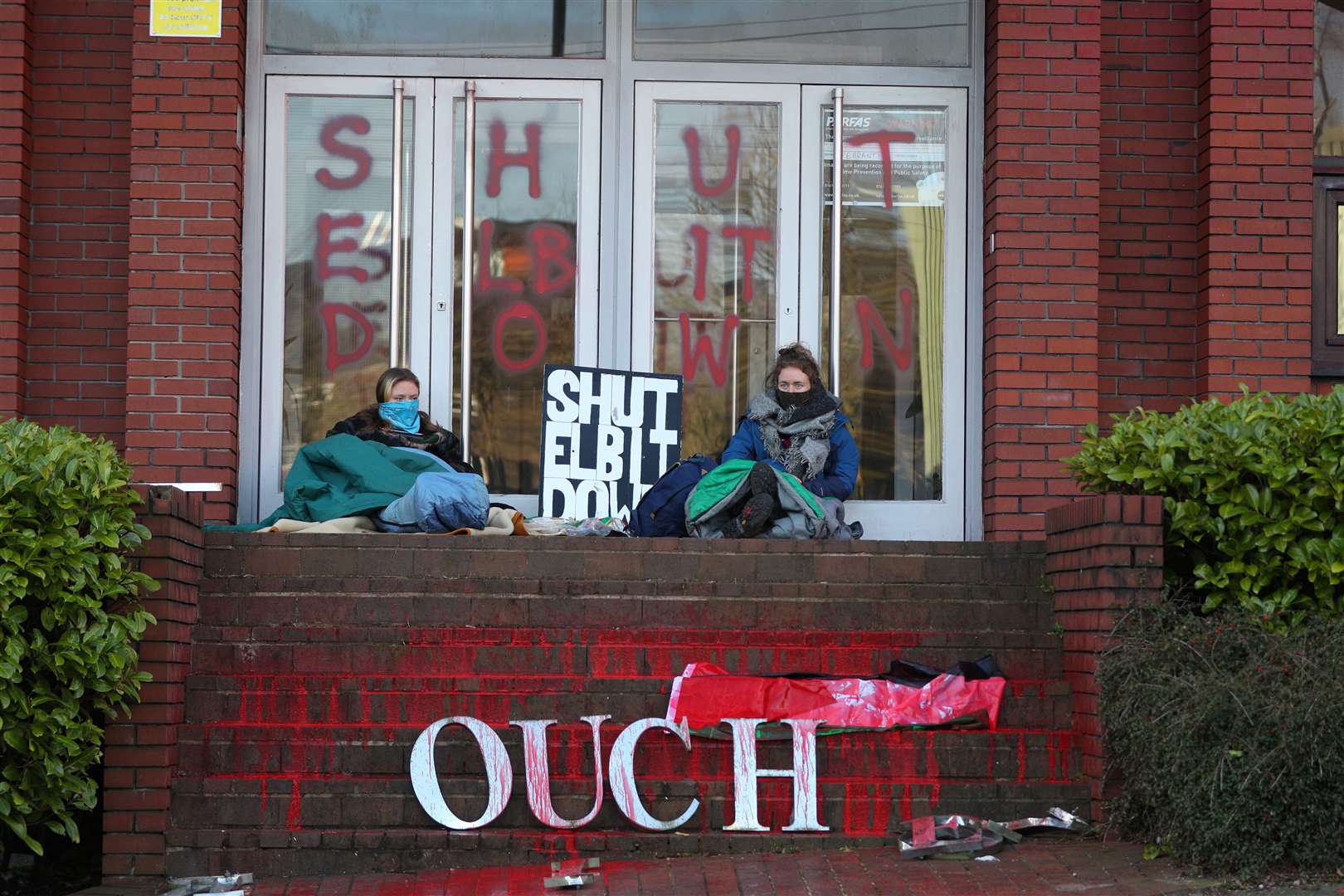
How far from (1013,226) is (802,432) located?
163 cm

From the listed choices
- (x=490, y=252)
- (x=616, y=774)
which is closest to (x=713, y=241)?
(x=490, y=252)

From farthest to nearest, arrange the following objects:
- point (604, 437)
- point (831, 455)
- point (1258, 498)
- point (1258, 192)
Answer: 1. point (604, 437)
2. point (1258, 192)
3. point (831, 455)
4. point (1258, 498)

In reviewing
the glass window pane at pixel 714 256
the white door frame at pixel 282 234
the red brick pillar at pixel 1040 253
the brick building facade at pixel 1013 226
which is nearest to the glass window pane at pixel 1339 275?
the brick building facade at pixel 1013 226

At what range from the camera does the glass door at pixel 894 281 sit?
30.2 feet

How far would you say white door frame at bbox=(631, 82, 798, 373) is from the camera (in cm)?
926

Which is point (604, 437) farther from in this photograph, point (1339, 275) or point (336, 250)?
point (1339, 275)

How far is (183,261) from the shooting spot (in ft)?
28.1

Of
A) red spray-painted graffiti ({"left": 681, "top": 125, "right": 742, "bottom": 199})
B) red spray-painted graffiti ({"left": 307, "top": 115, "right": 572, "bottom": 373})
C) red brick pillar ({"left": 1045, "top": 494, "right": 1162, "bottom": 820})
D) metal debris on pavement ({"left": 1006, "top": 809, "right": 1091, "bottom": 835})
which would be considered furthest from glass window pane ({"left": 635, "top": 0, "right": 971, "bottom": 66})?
metal debris on pavement ({"left": 1006, "top": 809, "right": 1091, "bottom": 835})

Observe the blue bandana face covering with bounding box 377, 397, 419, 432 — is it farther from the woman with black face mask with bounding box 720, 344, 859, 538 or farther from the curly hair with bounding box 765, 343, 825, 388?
the curly hair with bounding box 765, 343, 825, 388

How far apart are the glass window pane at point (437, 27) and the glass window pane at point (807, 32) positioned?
39 cm

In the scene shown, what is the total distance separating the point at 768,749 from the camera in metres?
6.21

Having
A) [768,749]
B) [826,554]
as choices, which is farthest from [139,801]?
[826,554]

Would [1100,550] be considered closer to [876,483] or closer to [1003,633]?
[1003,633]

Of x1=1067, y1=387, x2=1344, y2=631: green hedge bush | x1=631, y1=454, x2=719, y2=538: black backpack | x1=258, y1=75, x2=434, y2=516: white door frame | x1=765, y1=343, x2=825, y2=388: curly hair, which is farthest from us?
x1=258, y1=75, x2=434, y2=516: white door frame
